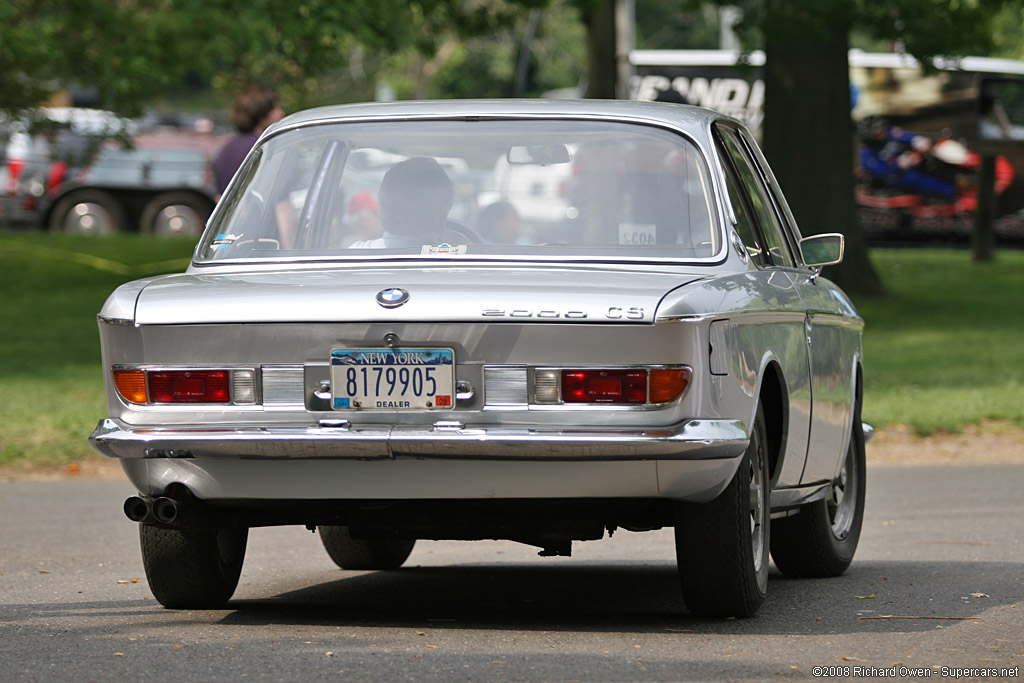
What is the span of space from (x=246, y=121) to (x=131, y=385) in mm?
5890

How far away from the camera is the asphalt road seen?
5.01 m

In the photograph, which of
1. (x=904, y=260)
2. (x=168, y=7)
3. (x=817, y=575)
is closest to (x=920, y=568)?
(x=817, y=575)

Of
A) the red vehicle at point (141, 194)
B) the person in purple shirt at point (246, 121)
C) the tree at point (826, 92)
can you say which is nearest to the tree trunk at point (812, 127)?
the tree at point (826, 92)

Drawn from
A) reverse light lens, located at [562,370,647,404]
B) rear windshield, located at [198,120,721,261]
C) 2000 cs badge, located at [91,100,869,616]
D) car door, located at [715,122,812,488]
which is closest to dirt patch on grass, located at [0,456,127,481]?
rear windshield, located at [198,120,721,261]

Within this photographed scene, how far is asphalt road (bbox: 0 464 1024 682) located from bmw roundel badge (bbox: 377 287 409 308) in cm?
97

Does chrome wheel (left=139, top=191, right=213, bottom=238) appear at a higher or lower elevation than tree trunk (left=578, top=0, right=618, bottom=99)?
lower

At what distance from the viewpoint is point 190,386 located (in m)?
5.45

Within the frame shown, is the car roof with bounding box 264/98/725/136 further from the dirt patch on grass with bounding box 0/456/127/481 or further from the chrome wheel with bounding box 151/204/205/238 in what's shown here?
the chrome wheel with bounding box 151/204/205/238

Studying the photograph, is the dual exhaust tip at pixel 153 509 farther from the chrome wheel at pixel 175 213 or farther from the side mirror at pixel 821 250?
the chrome wheel at pixel 175 213

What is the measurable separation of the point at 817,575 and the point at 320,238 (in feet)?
7.95

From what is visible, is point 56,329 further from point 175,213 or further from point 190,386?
point 190,386

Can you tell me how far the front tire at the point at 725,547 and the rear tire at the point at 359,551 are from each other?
6.56 ft

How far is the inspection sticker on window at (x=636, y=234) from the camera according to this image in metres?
5.92

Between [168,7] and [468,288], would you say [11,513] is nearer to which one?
[468,288]
